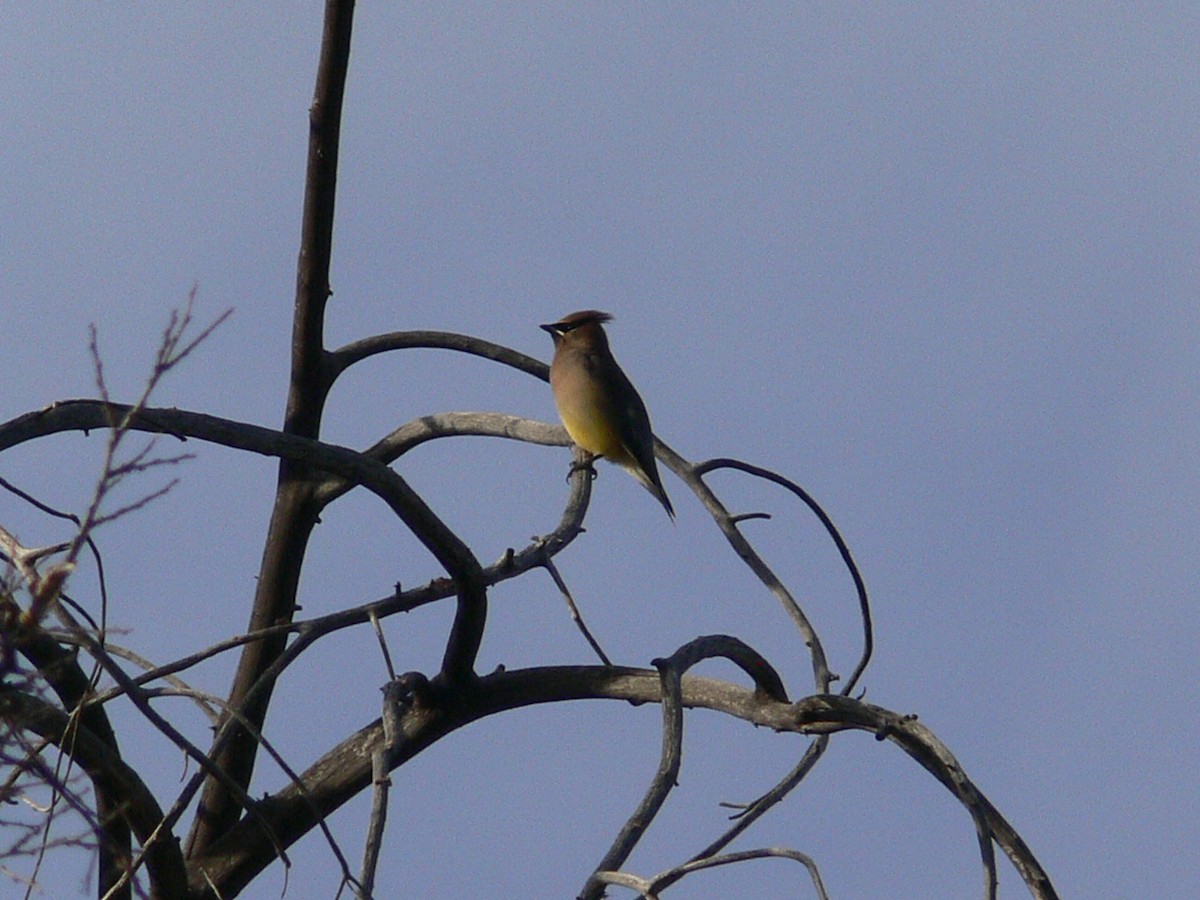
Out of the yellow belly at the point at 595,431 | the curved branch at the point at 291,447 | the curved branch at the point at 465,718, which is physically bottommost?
the curved branch at the point at 465,718

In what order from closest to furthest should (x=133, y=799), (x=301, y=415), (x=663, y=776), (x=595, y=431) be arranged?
(x=663, y=776), (x=133, y=799), (x=301, y=415), (x=595, y=431)

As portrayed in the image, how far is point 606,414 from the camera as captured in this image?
20.9ft

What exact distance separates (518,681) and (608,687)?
278mm

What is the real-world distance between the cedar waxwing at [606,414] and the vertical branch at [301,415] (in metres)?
1.19

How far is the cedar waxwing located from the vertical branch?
47.0 inches

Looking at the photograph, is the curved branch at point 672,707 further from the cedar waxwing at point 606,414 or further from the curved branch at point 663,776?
the cedar waxwing at point 606,414

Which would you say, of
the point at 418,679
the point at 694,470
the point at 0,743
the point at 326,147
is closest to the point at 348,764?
the point at 418,679

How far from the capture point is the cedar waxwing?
6312 mm

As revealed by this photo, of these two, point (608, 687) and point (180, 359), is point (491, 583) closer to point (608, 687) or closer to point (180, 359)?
point (608, 687)

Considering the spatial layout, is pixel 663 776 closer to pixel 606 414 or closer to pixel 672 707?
pixel 672 707

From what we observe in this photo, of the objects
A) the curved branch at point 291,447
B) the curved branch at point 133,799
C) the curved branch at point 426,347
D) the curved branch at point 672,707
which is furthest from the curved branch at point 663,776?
the curved branch at point 426,347

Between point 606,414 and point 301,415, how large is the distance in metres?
1.48

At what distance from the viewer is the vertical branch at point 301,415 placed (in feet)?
15.4

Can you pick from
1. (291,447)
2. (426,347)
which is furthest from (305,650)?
(426,347)
